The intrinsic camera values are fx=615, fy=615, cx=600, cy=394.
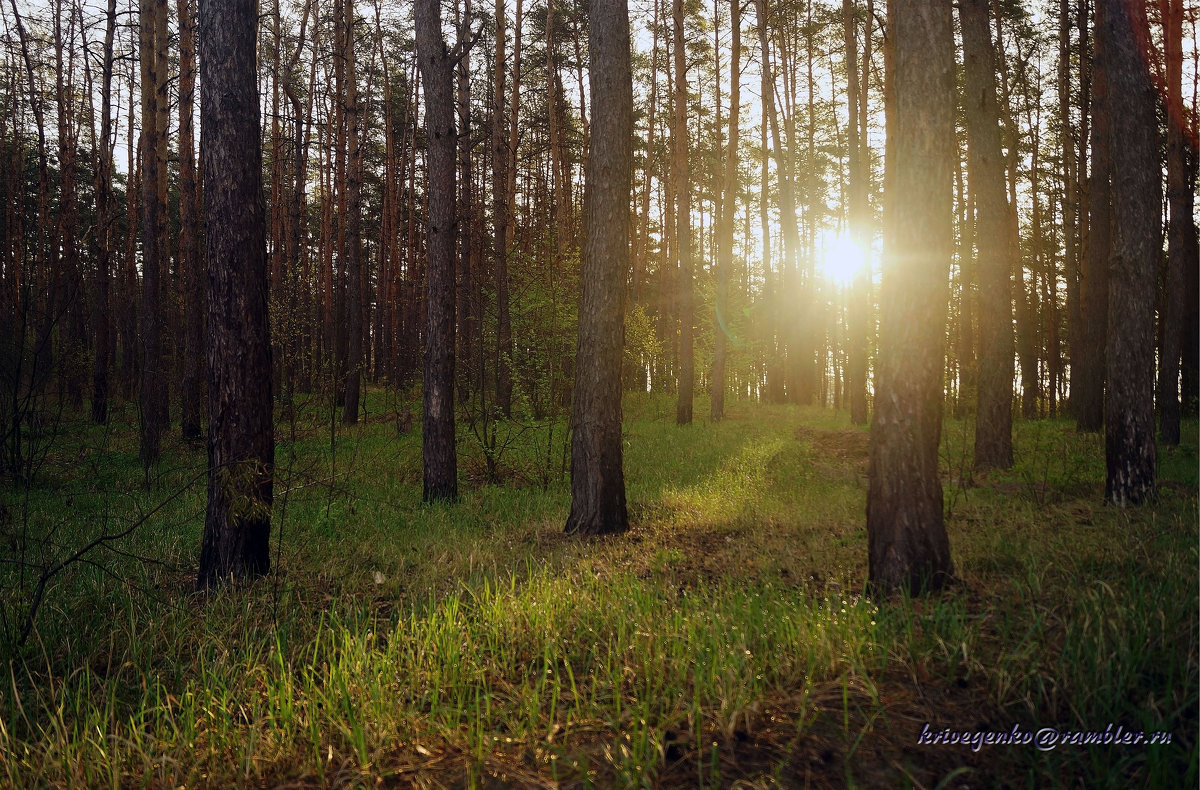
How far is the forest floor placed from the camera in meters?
2.26

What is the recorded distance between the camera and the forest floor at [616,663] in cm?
226

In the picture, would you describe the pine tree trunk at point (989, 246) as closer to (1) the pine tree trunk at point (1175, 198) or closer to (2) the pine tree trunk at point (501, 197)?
(1) the pine tree trunk at point (1175, 198)

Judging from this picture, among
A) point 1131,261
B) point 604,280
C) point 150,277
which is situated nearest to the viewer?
point 604,280

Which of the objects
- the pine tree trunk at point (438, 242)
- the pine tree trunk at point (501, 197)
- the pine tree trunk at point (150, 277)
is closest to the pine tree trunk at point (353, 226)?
the pine tree trunk at point (501, 197)

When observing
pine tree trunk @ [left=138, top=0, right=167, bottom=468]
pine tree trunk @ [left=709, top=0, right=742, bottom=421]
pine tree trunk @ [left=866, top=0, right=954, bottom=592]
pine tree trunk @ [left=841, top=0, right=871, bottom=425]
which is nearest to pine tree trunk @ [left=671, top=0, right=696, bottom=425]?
pine tree trunk @ [left=709, top=0, right=742, bottom=421]

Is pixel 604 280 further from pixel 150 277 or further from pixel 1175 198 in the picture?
pixel 1175 198

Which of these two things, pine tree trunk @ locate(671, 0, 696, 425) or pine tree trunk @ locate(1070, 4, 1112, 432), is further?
pine tree trunk @ locate(671, 0, 696, 425)

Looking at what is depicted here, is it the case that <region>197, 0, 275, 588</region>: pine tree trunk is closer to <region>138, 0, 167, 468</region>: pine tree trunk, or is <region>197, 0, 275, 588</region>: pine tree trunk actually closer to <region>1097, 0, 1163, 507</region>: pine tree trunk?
<region>138, 0, 167, 468</region>: pine tree trunk

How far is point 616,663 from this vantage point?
2.90 metres

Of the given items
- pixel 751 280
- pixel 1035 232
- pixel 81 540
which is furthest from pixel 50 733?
pixel 751 280

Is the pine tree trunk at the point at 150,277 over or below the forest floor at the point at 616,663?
over

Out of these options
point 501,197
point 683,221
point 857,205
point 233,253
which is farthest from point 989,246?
point 501,197

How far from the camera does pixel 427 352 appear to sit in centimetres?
814

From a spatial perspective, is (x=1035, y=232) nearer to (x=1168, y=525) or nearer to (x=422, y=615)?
(x=1168, y=525)
